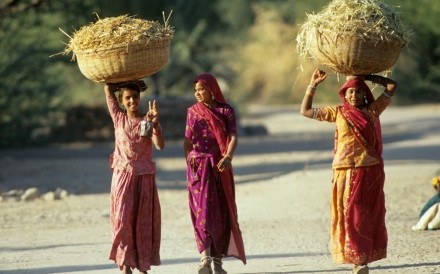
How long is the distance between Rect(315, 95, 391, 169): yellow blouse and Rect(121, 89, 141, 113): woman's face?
1.47 m

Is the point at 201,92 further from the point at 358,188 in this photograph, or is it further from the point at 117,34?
the point at 358,188

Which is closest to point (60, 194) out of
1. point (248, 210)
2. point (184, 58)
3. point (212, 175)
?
point (248, 210)

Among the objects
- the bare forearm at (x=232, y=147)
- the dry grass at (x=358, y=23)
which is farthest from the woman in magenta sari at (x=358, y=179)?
the bare forearm at (x=232, y=147)

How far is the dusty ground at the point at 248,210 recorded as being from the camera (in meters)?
9.23

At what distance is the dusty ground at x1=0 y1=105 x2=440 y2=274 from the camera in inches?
364

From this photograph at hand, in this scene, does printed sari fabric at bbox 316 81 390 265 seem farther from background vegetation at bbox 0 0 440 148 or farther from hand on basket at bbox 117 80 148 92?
hand on basket at bbox 117 80 148 92

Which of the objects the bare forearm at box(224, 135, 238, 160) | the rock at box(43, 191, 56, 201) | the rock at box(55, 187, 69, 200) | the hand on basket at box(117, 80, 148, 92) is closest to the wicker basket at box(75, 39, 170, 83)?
the hand on basket at box(117, 80, 148, 92)

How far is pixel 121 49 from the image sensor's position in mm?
7926

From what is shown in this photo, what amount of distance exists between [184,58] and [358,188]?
2662cm

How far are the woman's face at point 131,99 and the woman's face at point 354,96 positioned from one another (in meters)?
1.60

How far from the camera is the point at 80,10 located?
23594 mm

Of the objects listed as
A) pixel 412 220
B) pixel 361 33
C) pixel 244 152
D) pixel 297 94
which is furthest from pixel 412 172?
pixel 297 94

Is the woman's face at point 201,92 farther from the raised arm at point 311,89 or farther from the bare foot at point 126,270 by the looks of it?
the bare foot at point 126,270

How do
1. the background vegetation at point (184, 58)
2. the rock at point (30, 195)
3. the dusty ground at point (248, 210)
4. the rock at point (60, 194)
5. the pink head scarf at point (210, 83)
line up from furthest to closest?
1. the background vegetation at point (184, 58)
2. the rock at point (60, 194)
3. the rock at point (30, 195)
4. the dusty ground at point (248, 210)
5. the pink head scarf at point (210, 83)
